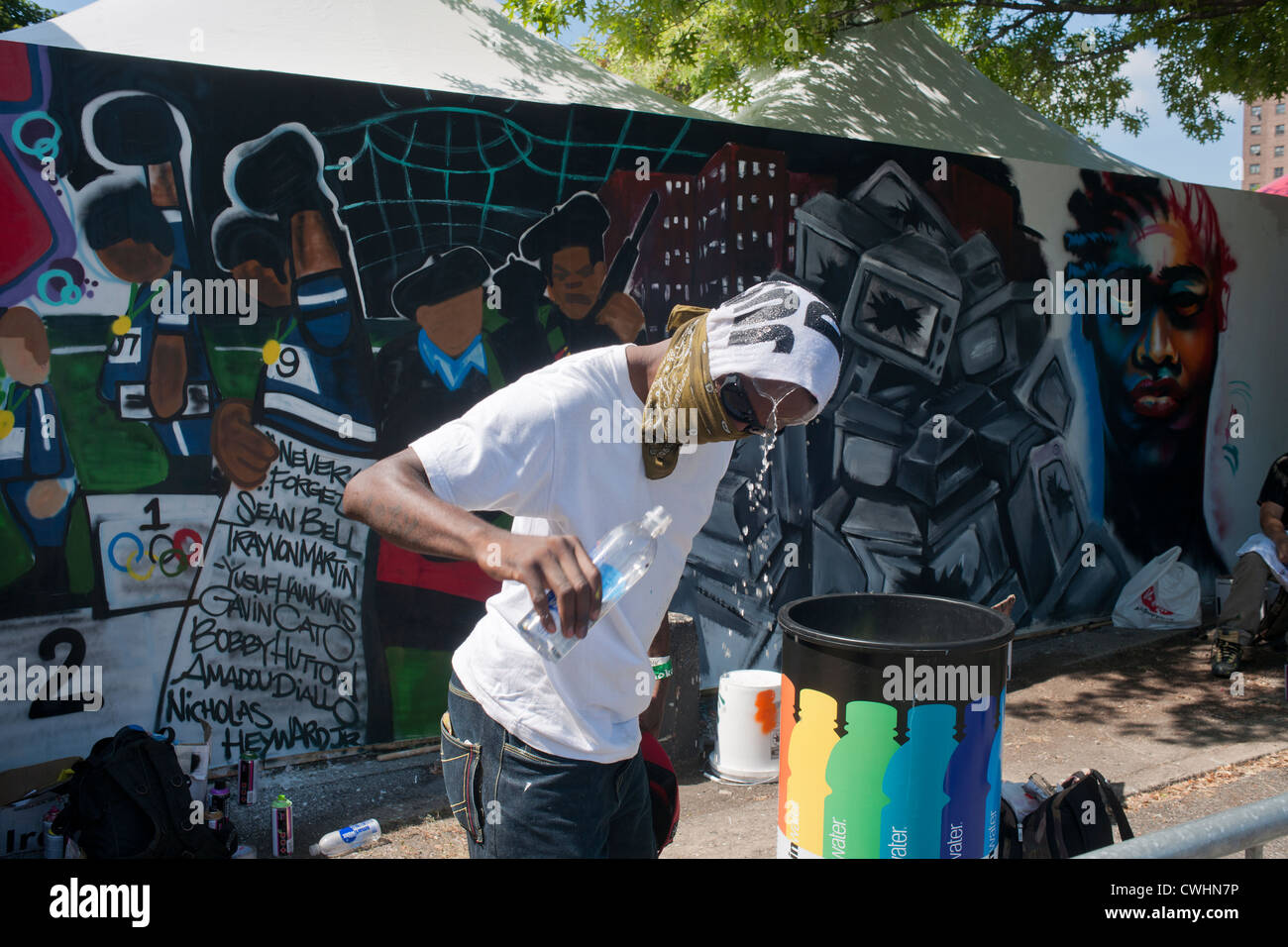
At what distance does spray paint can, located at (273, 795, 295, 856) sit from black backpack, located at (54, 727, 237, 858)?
13.5 inches

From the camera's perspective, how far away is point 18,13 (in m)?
27.8

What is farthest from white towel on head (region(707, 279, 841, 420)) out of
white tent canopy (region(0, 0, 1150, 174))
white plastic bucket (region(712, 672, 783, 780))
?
white tent canopy (region(0, 0, 1150, 174))

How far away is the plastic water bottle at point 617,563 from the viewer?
1.90 m

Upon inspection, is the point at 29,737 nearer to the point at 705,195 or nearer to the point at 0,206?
the point at 0,206

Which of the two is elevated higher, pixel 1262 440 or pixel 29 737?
pixel 1262 440

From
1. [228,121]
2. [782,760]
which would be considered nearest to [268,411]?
[228,121]

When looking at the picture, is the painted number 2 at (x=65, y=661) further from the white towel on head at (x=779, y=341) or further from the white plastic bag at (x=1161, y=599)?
the white plastic bag at (x=1161, y=599)

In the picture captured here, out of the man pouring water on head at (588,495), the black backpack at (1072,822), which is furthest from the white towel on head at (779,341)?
the black backpack at (1072,822)

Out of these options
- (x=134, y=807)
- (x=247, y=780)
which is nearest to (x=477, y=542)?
(x=134, y=807)

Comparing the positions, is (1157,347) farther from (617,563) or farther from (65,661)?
(65,661)

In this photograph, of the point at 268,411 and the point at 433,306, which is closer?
the point at 268,411

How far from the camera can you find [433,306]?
5.45 metres
